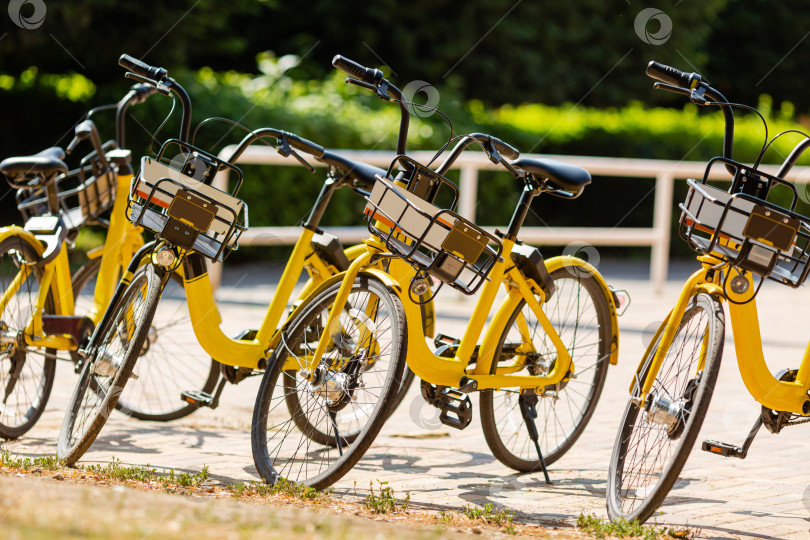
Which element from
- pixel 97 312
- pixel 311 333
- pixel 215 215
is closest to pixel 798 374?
pixel 311 333

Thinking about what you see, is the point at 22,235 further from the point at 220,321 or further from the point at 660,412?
the point at 660,412

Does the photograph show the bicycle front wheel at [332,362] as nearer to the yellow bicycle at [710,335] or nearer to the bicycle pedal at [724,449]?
the yellow bicycle at [710,335]

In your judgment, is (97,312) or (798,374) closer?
(798,374)

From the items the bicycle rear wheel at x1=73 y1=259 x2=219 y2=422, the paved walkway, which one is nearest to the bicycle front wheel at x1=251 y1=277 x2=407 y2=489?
the paved walkway

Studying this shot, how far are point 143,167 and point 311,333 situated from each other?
0.88m

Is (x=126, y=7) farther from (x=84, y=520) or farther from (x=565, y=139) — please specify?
(x=84, y=520)

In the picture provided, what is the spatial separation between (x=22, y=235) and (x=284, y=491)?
66.9 inches

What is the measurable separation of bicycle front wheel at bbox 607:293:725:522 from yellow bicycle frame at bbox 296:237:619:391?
0.61 m

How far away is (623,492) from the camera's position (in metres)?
3.87

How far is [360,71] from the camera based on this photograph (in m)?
4.20

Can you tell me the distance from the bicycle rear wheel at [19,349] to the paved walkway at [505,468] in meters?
0.10

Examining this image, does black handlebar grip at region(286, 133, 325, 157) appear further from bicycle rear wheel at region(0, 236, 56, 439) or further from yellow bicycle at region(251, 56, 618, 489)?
bicycle rear wheel at region(0, 236, 56, 439)

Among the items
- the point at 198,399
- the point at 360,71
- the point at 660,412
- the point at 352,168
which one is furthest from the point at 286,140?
the point at 660,412

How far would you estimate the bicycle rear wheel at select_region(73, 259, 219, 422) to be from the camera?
17.3ft
